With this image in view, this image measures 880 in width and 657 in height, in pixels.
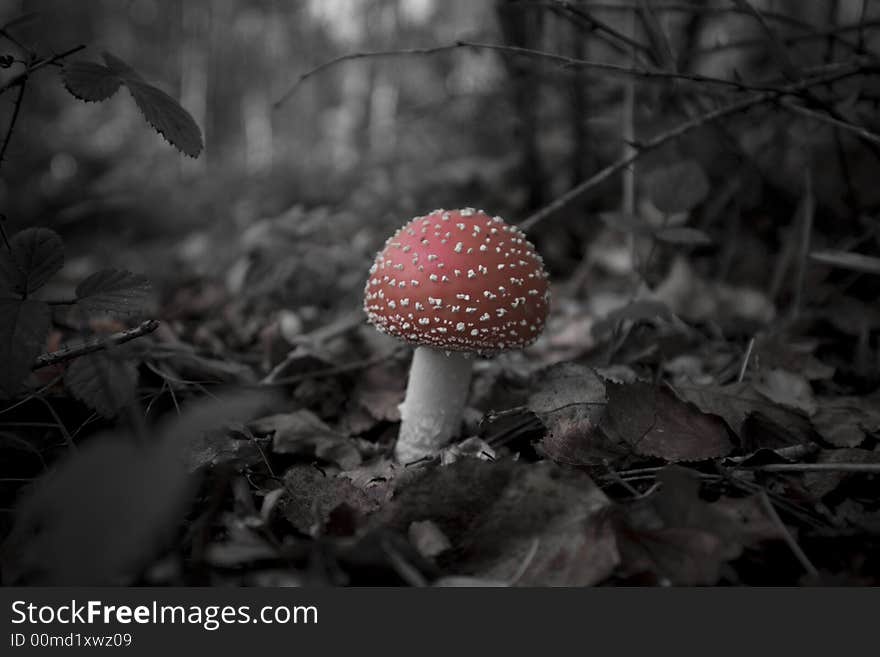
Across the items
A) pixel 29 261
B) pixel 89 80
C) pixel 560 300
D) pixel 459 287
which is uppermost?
pixel 89 80

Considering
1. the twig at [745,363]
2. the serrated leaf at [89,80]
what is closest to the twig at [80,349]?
the serrated leaf at [89,80]

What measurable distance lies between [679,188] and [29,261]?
2.87 meters

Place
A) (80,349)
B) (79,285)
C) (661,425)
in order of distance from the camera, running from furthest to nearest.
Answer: (661,425)
(80,349)
(79,285)

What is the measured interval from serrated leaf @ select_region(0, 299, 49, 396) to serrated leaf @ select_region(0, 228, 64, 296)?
111 millimetres

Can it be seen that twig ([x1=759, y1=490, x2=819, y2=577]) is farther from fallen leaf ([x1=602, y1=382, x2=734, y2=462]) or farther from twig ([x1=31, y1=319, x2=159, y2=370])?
twig ([x1=31, y1=319, x2=159, y2=370])

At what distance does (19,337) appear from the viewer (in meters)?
1.82

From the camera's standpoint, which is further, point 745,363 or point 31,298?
point 745,363

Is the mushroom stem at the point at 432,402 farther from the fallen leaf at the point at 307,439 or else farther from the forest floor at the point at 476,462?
the fallen leaf at the point at 307,439

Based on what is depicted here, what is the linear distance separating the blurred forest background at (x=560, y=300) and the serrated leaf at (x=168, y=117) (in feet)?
1.00

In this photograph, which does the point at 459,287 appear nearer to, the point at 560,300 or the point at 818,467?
the point at 818,467

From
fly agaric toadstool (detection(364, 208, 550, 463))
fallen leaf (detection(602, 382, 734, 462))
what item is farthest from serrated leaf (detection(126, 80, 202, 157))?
fallen leaf (detection(602, 382, 734, 462))

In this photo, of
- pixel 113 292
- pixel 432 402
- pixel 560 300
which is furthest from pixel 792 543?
pixel 560 300

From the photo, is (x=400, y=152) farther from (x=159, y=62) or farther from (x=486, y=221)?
(x=159, y=62)

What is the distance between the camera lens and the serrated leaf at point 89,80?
2.03m
